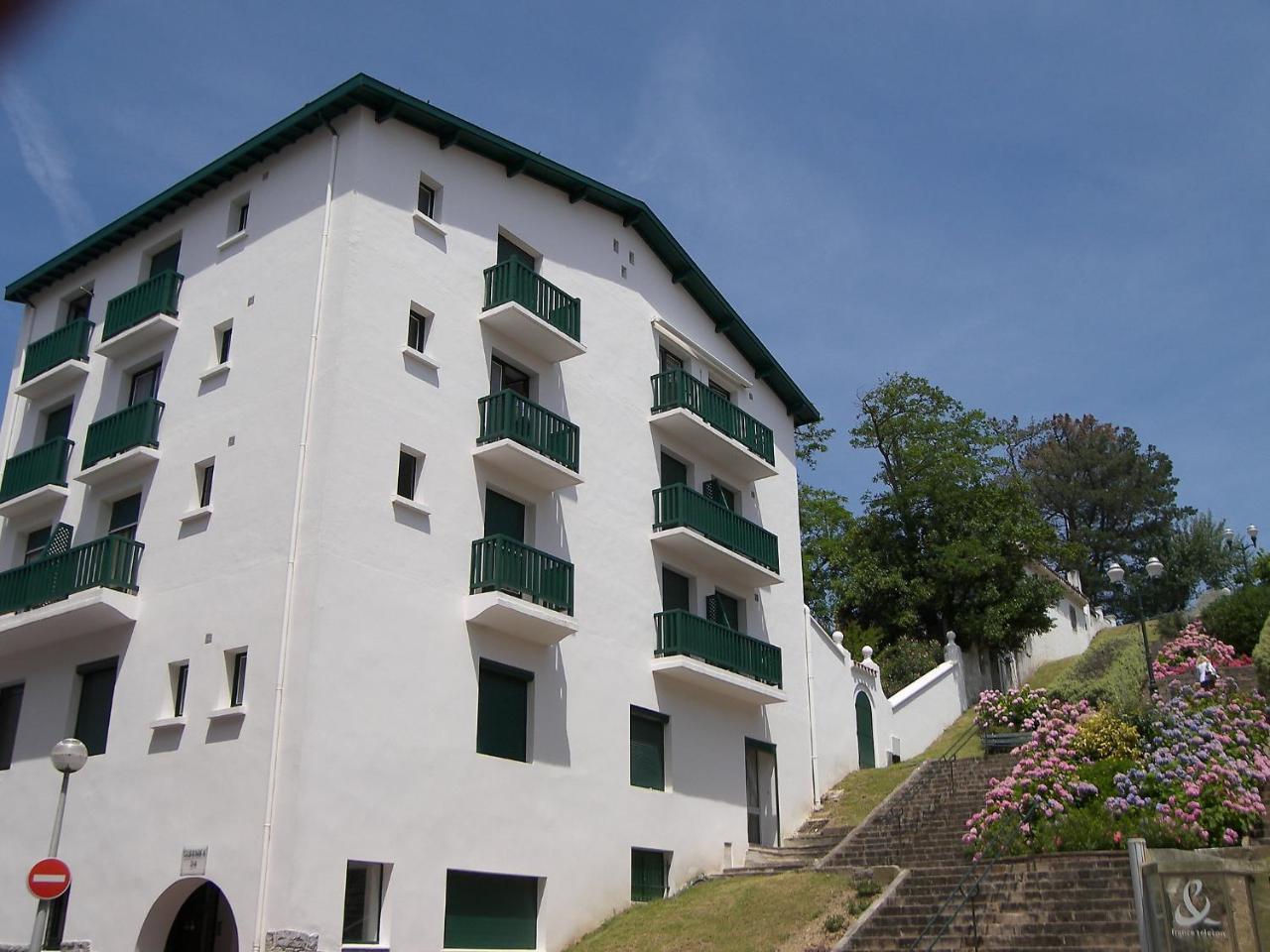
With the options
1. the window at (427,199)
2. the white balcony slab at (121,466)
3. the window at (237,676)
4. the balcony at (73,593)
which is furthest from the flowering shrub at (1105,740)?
the white balcony slab at (121,466)

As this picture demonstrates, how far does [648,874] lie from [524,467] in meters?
7.76

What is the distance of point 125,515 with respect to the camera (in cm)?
2127

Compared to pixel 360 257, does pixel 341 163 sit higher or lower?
higher

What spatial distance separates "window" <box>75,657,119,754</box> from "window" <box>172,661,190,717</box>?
1.57 meters

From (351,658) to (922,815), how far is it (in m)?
11.7

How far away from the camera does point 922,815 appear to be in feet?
74.7

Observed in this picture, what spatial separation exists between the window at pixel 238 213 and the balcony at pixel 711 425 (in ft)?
29.2

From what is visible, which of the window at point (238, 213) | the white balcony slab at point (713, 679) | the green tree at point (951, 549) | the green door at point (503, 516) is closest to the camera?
the green door at point (503, 516)

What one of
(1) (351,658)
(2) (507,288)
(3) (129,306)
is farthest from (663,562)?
(3) (129,306)

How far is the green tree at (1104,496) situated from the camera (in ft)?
219

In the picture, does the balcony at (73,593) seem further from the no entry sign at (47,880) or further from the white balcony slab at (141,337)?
the no entry sign at (47,880)

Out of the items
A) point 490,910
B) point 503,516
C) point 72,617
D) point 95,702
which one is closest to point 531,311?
point 503,516

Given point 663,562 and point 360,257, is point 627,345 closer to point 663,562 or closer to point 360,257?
point 663,562

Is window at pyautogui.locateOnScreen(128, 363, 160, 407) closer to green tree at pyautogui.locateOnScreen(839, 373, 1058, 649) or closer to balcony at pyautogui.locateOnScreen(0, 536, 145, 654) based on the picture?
balcony at pyautogui.locateOnScreen(0, 536, 145, 654)
